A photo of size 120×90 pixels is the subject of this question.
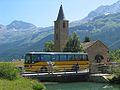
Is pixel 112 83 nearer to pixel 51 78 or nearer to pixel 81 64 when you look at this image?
pixel 51 78

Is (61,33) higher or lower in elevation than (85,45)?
higher

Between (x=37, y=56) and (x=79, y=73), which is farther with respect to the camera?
(x=37, y=56)

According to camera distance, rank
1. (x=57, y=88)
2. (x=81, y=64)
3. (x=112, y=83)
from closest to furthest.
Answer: (x=57, y=88)
(x=112, y=83)
(x=81, y=64)

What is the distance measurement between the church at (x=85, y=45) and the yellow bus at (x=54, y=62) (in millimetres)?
A: 25052

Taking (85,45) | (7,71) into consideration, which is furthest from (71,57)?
(85,45)

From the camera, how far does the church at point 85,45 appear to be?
8838 cm

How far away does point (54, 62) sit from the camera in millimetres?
58875

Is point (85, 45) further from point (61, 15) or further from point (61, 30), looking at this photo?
point (61, 15)

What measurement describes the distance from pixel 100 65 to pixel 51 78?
929 cm

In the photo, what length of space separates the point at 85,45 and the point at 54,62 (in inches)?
1305

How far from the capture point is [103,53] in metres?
90.6

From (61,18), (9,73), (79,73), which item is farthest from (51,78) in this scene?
(61,18)

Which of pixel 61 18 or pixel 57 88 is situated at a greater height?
pixel 61 18

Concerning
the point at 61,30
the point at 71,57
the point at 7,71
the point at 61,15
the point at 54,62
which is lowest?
the point at 7,71
